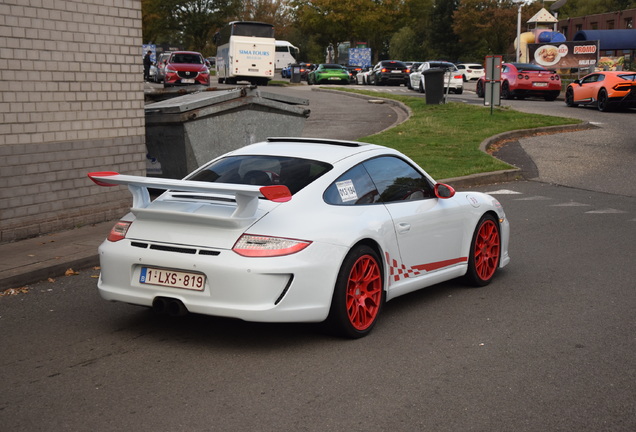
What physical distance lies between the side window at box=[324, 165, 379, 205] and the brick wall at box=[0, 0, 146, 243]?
4.83m

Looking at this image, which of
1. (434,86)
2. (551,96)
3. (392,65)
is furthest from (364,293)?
(392,65)

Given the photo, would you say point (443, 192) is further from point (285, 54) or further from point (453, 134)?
point (285, 54)

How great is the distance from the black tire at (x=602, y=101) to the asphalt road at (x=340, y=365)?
23699 millimetres

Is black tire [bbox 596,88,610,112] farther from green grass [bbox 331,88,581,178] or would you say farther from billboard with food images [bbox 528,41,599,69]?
billboard with food images [bbox 528,41,599,69]

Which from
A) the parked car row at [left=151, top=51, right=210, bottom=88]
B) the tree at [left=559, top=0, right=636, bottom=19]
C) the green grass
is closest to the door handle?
the green grass

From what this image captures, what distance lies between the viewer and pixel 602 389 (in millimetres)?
5027

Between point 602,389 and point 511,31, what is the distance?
83995 millimetres

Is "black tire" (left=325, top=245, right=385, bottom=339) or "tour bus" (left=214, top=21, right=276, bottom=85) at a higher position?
"tour bus" (left=214, top=21, right=276, bottom=85)

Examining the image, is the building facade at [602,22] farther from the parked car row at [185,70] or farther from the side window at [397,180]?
the side window at [397,180]

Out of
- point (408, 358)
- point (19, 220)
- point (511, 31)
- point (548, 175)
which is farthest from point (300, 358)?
point (511, 31)

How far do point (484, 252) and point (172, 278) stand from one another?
3.29 meters

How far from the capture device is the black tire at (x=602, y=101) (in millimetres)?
30031

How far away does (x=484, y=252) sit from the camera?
7820mm

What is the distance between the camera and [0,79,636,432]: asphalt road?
14.9 feet
